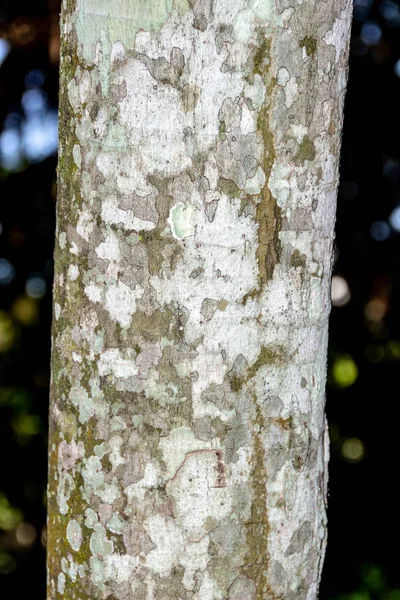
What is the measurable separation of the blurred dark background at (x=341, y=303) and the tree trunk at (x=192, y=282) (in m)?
2.57

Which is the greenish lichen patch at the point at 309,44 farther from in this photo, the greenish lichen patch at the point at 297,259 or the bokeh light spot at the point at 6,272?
the bokeh light spot at the point at 6,272

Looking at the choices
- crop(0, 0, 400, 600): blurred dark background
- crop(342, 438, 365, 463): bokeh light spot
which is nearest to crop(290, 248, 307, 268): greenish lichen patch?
crop(0, 0, 400, 600): blurred dark background

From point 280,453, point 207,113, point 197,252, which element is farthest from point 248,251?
point 280,453

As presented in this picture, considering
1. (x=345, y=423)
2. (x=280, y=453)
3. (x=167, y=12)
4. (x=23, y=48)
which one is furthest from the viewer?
(x=345, y=423)

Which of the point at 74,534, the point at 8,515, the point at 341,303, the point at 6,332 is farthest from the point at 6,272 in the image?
the point at 74,534

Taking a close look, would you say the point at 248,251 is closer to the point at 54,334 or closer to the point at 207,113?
the point at 207,113

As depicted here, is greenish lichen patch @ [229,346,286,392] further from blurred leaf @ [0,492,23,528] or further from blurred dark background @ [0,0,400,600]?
blurred leaf @ [0,492,23,528]

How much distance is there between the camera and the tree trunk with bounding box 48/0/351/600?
0.90 metres

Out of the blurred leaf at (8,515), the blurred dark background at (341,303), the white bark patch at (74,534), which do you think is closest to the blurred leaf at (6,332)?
the blurred dark background at (341,303)

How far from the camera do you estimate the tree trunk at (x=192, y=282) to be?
0.90 m

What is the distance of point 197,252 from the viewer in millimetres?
919

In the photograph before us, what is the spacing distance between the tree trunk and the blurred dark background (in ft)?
8.42

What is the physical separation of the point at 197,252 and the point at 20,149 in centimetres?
292

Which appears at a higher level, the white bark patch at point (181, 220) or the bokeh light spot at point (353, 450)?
the white bark patch at point (181, 220)
